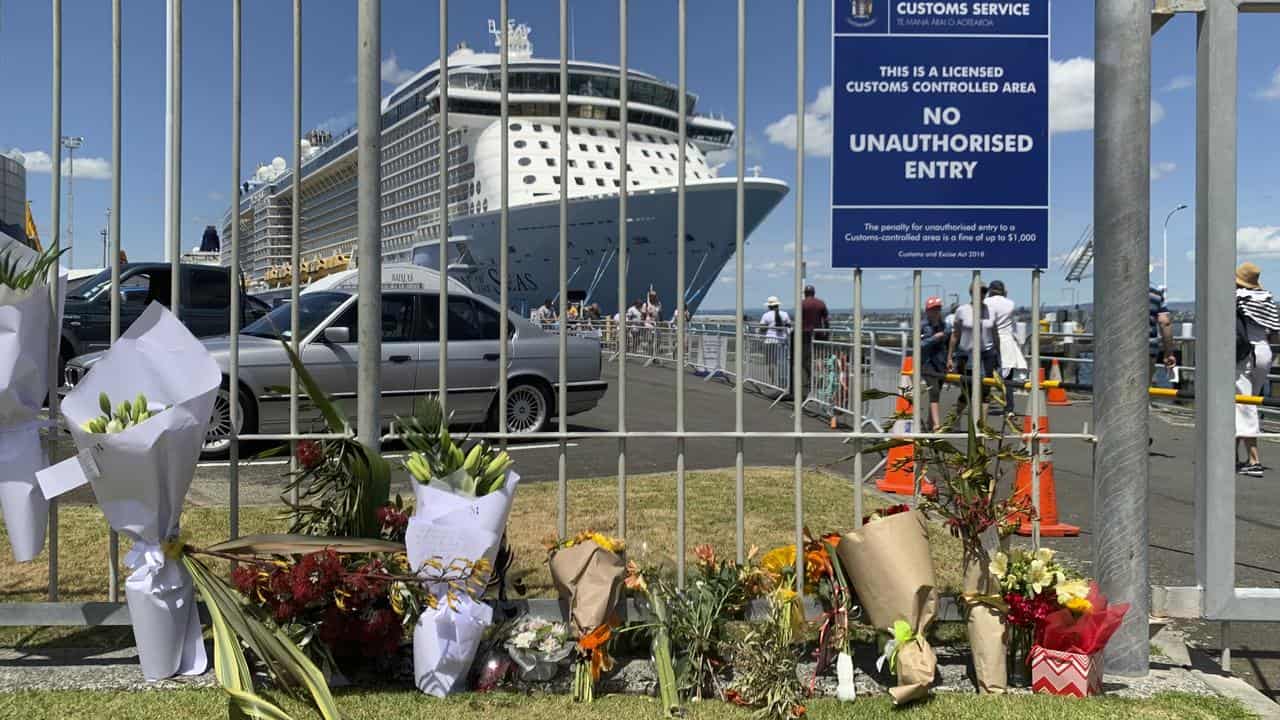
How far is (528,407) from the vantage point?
9336 mm

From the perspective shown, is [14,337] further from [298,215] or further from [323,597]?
→ [323,597]

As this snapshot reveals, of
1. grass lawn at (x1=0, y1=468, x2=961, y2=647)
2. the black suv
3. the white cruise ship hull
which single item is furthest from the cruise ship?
grass lawn at (x1=0, y1=468, x2=961, y2=647)

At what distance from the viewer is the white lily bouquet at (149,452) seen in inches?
110

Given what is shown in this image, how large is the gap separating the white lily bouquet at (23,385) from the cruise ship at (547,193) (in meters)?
26.2

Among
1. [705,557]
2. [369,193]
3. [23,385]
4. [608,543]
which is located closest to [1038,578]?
[705,557]

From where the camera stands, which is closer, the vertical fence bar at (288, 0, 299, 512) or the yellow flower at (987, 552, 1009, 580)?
the yellow flower at (987, 552, 1009, 580)

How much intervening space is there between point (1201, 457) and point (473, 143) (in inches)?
1366

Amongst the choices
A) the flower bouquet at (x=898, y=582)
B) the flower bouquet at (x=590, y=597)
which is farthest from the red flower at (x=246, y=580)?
the flower bouquet at (x=898, y=582)

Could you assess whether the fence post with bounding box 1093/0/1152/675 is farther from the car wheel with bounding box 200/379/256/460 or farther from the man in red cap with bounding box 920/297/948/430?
Result: the man in red cap with bounding box 920/297/948/430

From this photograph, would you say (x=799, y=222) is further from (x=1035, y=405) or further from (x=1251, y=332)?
(x=1251, y=332)

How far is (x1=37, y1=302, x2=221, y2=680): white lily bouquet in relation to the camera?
280 cm

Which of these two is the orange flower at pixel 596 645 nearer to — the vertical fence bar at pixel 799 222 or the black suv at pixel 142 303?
the vertical fence bar at pixel 799 222

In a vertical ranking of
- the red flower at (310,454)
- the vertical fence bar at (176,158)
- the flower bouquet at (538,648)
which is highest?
the vertical fence bar at (176,158)

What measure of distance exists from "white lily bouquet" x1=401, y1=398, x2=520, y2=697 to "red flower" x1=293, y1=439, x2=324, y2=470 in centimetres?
34
